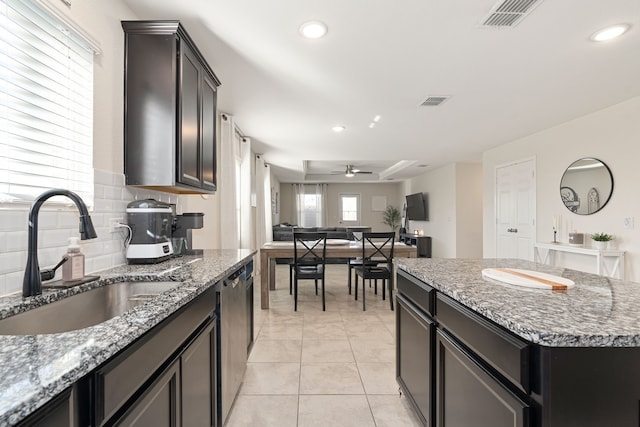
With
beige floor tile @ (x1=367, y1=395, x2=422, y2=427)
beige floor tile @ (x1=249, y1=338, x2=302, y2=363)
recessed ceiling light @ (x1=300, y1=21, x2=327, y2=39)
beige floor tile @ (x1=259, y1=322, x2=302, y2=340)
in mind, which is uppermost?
recessed ceiling light @ (x1=300, y1=21, x2=327, y2=39)

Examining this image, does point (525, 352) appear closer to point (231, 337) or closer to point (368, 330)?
point (231, 337)

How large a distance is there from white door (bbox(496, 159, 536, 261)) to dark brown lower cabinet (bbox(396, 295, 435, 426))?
13.1ft

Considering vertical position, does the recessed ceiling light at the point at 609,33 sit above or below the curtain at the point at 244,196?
above

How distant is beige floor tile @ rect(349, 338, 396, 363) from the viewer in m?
2.59

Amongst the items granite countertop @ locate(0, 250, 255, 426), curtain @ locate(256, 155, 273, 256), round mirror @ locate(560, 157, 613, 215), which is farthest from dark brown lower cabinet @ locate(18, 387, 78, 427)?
curtain @ locate(256, 155, 273, 256)

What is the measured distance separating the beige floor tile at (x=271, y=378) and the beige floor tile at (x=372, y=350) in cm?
56

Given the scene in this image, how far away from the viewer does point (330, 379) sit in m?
2.27

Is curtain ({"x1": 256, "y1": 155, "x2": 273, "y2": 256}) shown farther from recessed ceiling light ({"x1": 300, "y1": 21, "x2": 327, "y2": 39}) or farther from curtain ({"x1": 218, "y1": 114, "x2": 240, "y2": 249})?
recessed ceiling light ({"x1": 300, "y1": 21, "x2": 327, "y2": 39})

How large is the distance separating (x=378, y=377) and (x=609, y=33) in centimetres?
288

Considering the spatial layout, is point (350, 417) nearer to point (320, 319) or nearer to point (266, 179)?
point (320, 319)

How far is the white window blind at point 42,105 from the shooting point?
1.12 m

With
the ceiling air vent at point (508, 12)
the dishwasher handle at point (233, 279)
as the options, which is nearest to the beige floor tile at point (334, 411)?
the dishwasher handle at point (233, 279)

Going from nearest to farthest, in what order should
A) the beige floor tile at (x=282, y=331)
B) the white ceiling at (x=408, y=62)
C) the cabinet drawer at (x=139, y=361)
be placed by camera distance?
the cabinet drawer at (x=139, y=361), the white ceiling at (x=408, y=62), the beige floor tile at (x=282, y=331)

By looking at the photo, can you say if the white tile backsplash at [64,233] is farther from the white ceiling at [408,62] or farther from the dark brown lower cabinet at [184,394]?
the white ceiling at [408,62]
